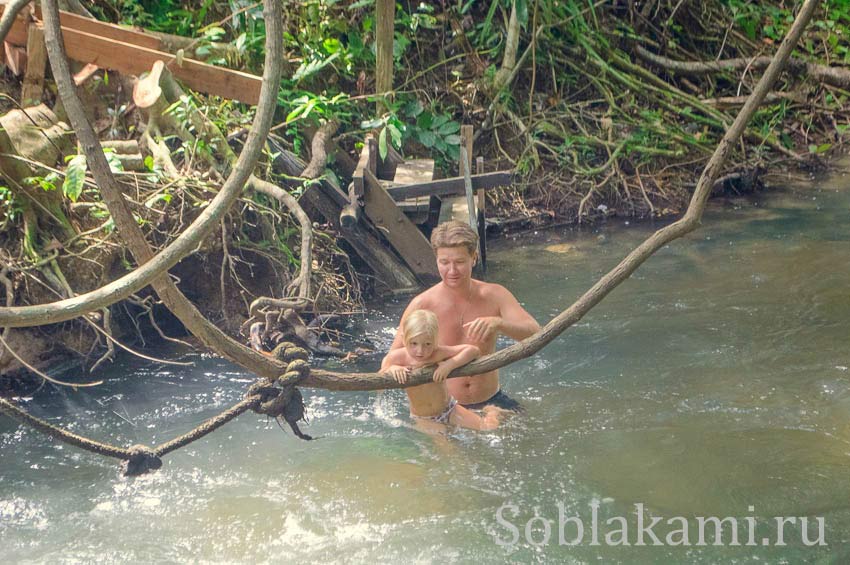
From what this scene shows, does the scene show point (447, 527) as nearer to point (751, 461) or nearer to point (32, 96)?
point (751, 461)

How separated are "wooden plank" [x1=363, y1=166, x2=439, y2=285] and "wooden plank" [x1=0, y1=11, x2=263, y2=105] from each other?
1.14 metres

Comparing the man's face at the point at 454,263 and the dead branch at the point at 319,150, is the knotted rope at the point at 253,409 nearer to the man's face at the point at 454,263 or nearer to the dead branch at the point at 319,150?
the man's face at the point at 454,263

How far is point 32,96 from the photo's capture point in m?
6.32

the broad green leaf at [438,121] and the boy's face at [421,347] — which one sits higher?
the broad green leaf at [438,121]

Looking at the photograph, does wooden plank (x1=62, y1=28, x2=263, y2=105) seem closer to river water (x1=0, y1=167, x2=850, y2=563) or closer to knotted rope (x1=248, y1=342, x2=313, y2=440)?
river water (x1=0, y1=167, x2=850, y2=563)

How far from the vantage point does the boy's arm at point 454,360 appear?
3570 millimetres

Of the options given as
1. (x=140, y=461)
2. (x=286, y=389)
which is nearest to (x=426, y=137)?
(x=286, y=389)

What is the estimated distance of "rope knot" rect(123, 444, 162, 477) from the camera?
332 cm

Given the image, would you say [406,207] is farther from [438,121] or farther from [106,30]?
[106,30]

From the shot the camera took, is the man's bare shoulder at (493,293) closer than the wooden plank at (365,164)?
Yes

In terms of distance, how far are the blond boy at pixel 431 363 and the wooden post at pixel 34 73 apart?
352 centimetres

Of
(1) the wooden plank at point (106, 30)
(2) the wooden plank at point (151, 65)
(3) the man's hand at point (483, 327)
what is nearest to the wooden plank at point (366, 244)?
(2) the wooden plank at point (151, 65)

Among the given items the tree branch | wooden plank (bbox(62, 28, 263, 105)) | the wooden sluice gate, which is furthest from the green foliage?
the tree branch

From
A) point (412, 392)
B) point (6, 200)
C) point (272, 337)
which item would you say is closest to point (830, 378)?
point (412, 392)
